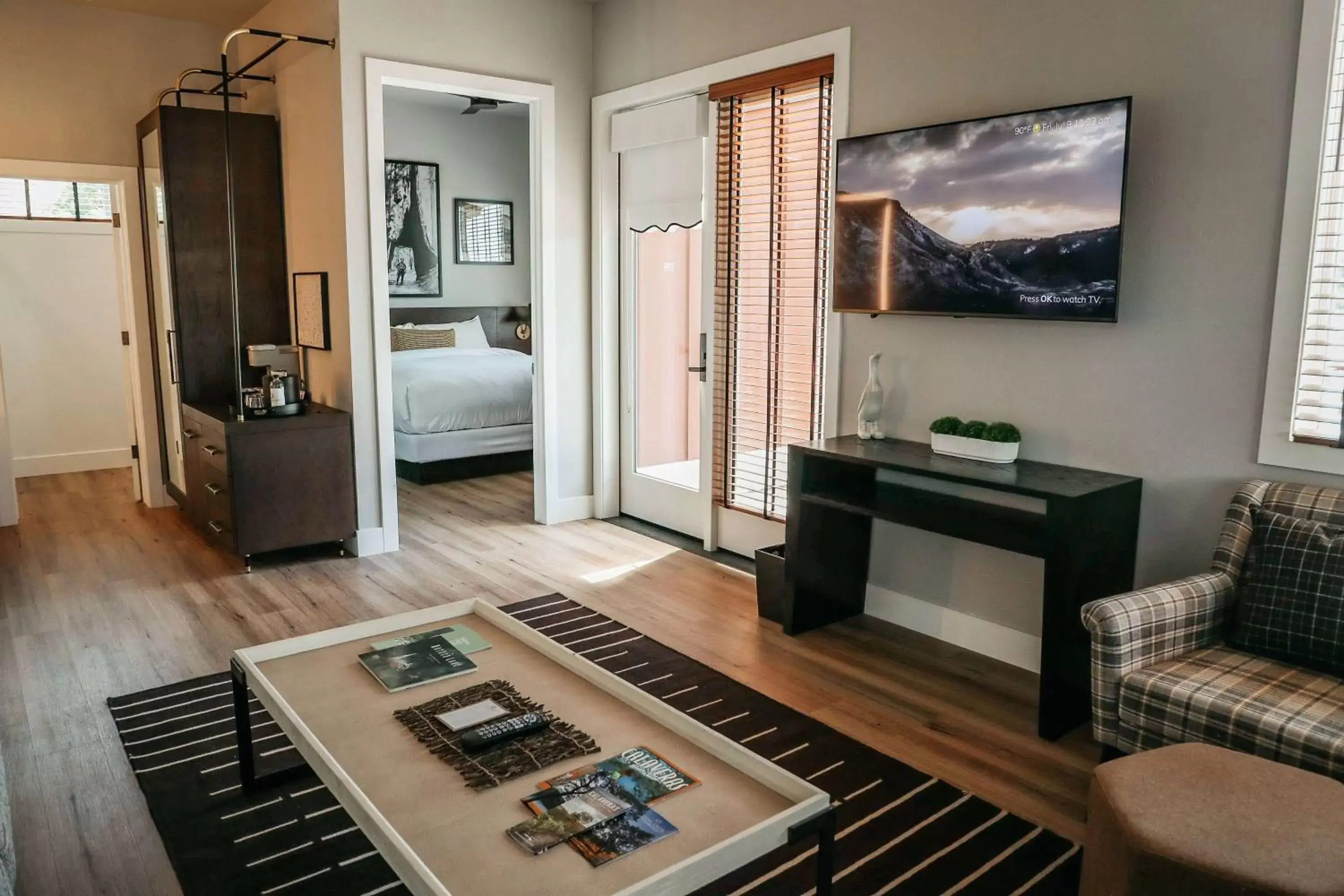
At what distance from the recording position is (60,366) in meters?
6.70

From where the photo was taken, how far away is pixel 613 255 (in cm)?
540

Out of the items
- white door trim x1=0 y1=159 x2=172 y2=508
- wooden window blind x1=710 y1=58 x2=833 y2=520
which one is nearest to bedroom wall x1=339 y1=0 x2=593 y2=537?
wooden window blind x1=710 y1=58 x2=833 y2=520

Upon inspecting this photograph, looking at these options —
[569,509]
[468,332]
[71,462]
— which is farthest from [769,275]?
[71,462]

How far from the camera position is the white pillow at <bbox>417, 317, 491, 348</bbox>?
27.0ft

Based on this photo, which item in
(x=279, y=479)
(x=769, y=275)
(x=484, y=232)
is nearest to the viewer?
(x=769, y=275)

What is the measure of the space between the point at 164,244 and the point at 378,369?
→ 4.98 feet

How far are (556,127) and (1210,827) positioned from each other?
457cm

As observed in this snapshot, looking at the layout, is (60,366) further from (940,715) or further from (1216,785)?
(1216,785)

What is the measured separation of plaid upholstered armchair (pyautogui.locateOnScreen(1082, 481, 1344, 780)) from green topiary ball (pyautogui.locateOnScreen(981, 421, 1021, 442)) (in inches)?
28.6

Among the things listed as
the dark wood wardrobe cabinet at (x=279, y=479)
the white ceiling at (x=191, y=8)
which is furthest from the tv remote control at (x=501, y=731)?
the white ceiling at (x=191, y=8)

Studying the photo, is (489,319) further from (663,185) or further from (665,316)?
(663,185)

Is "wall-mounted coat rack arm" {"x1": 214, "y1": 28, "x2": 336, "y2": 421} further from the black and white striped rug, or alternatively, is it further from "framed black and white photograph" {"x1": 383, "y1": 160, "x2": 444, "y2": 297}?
"framed black and white photograph" {"x1": 383, "y1": 160, "x2": 444, "y2": 297}

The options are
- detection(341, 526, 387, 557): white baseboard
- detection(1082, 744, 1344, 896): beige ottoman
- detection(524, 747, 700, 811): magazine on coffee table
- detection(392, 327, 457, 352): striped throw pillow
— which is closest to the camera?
detection(1082, 744, 1344, 896): beige ottoman

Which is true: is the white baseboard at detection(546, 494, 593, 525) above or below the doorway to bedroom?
below
